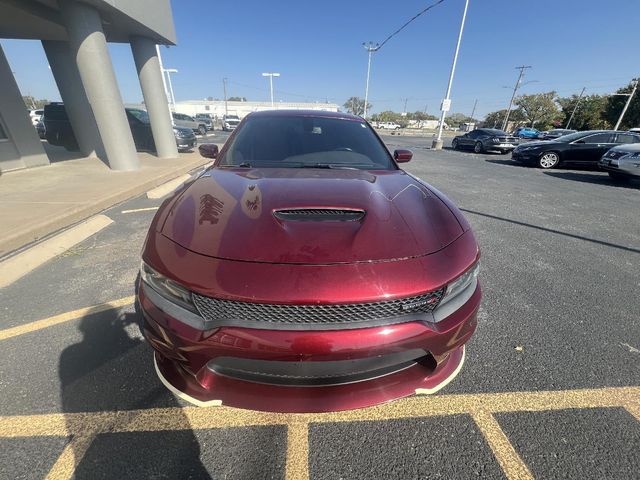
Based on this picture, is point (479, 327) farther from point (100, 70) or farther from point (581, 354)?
point (100, 70)

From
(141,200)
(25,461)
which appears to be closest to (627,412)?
(25,461)

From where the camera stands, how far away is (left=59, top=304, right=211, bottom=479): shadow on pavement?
133 cm

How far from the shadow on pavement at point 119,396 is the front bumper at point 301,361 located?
34 centimetres

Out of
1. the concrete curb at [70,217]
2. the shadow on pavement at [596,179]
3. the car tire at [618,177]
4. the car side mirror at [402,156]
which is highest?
the car side mirror at [402,156]

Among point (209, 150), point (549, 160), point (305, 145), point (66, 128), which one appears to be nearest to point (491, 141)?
point (549, 160)

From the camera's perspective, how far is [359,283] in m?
1.18

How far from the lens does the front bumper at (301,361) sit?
1.15 meters

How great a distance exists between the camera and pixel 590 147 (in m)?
10.0

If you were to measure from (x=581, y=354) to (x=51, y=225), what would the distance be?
598 centimetres

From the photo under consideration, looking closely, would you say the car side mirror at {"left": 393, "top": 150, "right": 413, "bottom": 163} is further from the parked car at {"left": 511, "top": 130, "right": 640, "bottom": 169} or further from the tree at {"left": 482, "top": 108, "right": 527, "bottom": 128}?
the tree at {"left": 482, "top": 108, "right": 527, "bottom": 128}

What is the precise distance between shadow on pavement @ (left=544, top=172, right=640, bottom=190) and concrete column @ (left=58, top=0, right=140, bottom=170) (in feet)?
42.5

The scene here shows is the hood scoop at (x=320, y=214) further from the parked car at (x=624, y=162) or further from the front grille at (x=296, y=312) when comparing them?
the parked car at (x=624, y=162)

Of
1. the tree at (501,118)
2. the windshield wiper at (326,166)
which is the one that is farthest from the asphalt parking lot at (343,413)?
the tree at (501,118)

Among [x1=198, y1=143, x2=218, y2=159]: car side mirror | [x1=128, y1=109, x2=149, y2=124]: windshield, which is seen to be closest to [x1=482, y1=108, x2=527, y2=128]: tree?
[x1=128, y1=109, x2=149, y2=124]: windshield
